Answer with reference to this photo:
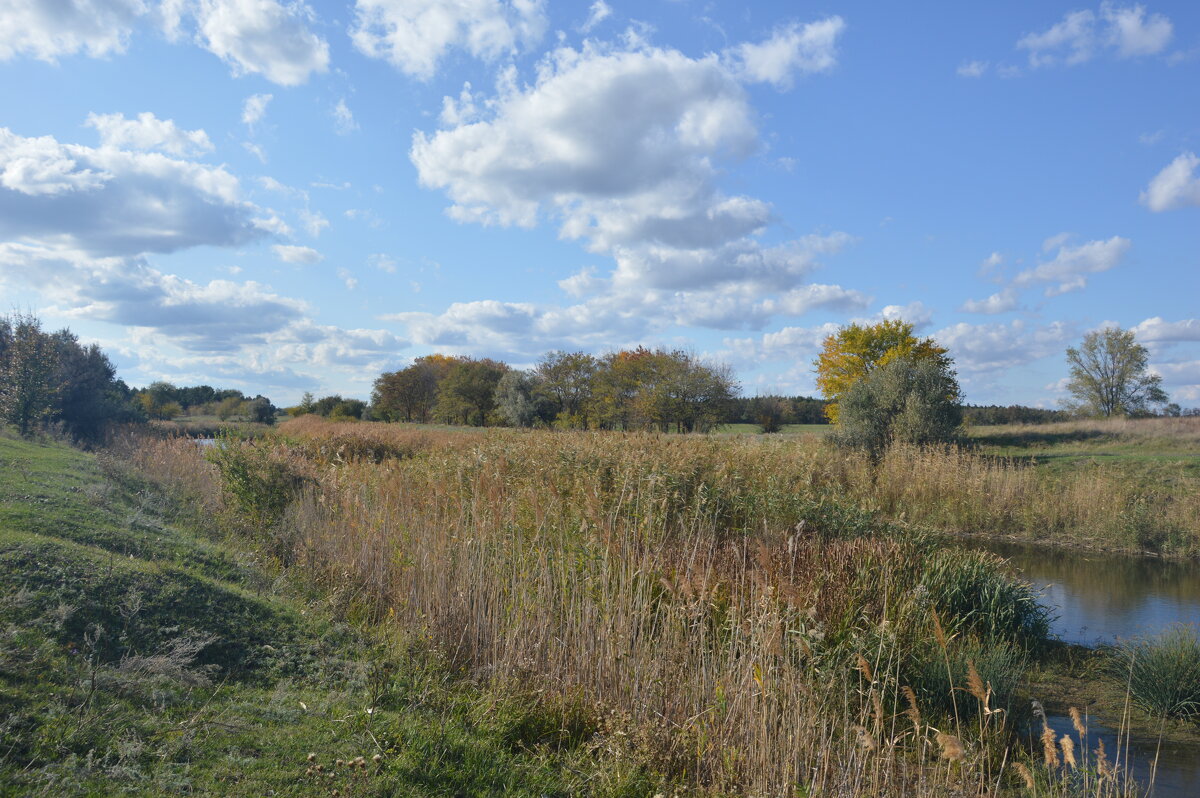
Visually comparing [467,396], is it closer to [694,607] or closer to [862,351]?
[862,351]

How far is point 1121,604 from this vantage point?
37.4 feet

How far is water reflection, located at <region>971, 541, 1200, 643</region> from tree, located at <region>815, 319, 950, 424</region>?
27.0m

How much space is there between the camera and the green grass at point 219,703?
3562 mm

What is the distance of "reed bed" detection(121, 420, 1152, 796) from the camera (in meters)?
4.40

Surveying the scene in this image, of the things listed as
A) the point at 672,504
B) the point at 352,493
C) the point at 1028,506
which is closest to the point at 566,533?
the point at 672,504

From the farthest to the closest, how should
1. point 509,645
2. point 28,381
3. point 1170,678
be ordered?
point 28,381, point 1170,678, point 509,645

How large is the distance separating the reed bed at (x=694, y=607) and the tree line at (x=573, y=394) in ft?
61.2

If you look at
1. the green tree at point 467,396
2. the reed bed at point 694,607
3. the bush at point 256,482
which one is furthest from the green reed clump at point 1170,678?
the green tree at point 467,396

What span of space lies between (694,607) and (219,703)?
10.1ft

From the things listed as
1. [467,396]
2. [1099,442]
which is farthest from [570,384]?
[1099,442]

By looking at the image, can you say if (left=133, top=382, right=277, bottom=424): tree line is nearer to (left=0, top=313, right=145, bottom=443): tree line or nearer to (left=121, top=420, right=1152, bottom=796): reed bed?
(left=0, top=313, right=145, bottom=443): tree line

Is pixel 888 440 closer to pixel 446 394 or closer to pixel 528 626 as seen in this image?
pixel 528 626

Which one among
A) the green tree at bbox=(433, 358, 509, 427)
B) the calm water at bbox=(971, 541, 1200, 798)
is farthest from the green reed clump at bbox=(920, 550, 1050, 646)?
the green tree at bbox=(433, 358, 509, 427)

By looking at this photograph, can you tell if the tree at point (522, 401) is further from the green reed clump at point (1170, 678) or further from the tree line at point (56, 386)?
the green reed clump at point (1170, 678)
